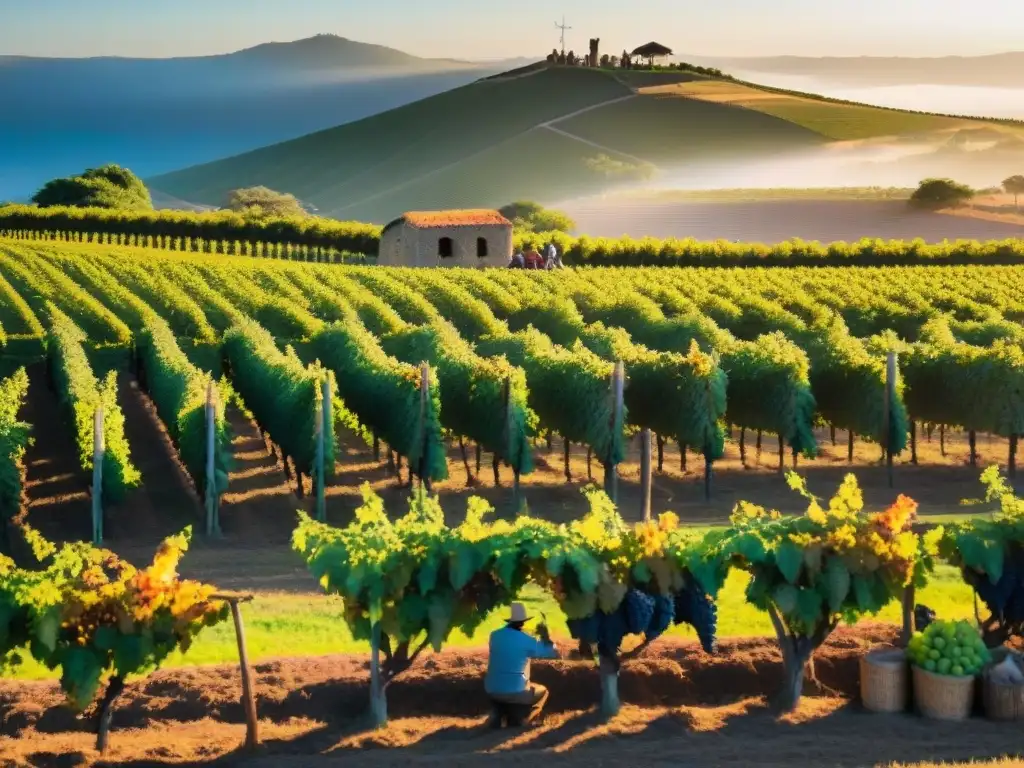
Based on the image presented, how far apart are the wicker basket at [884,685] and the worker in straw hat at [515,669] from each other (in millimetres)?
2739

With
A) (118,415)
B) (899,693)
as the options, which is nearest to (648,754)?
(899,693)

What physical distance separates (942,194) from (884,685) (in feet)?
467

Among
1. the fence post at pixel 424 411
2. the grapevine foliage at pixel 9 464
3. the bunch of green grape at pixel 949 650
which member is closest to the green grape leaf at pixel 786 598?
the bunch of green grape at pixel 949 650

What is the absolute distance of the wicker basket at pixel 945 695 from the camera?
13.2 metres

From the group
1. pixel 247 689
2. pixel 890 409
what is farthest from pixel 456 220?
pixel 247 689

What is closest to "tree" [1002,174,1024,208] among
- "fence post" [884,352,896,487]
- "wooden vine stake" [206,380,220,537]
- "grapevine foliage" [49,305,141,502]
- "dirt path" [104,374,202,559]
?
"fence post" [884,352,896,487]

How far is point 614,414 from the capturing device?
24.8 m

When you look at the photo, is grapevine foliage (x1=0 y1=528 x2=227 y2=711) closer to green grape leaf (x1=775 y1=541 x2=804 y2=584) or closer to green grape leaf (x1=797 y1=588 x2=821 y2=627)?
green grape leaf (x1=775 y1=541 x2=804 y2=584)

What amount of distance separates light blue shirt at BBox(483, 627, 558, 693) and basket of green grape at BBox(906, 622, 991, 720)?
311 cm

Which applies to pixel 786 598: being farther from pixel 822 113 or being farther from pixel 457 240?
pixel 822 113

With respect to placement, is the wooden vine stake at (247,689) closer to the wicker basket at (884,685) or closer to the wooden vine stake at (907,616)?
the wicker basket at (884,685)

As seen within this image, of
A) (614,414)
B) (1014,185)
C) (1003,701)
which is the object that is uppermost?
(1014,185)

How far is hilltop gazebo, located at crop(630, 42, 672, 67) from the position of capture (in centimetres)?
18612

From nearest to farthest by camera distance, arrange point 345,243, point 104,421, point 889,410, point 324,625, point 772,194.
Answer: point 324,625, point 104,421, point 889,410, point 345,243, point 772,194
